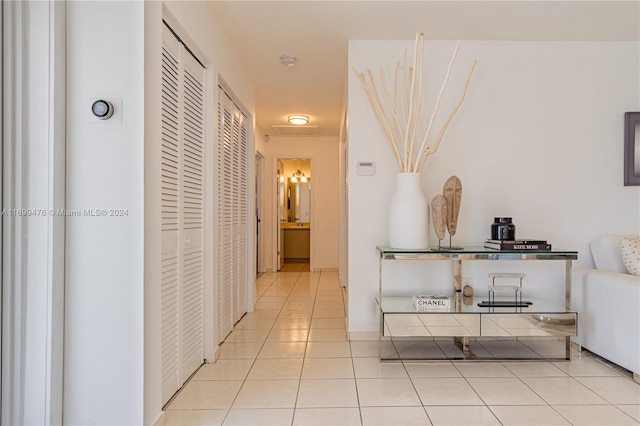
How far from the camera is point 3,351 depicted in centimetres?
154

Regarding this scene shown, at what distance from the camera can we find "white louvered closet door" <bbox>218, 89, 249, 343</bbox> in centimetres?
302

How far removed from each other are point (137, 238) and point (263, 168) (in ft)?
17.3

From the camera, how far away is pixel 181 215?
2.22 m

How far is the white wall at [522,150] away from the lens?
3.16m

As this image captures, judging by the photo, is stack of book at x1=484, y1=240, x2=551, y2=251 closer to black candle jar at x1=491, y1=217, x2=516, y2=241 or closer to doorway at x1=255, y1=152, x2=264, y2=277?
black candle jar at x1=491, y1=217, x2=516, y2=241

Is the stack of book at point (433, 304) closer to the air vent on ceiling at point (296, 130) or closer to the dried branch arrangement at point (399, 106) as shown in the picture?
the dried branch arrangement at point (399, 106)

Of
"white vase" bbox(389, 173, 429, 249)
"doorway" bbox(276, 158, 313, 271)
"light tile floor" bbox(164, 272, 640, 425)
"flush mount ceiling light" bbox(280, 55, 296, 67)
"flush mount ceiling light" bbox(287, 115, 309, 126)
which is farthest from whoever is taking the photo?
"doorway" bbox(276, 158, 313, 271)

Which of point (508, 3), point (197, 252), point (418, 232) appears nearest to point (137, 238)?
point (197, 252)

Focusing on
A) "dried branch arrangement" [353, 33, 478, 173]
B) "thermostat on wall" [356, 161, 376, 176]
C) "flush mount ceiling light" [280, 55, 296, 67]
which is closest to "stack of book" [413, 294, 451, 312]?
"dried branch arrangement" [353, 33, 478, 173]

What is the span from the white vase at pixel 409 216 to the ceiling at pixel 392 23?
3.76 feet

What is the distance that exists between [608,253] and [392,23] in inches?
94.6

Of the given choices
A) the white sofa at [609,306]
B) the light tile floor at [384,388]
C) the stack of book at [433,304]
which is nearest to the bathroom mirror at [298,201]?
the light tile floor at [384,388]

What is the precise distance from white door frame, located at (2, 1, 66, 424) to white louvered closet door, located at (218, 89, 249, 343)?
142cm

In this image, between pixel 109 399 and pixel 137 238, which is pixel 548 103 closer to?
pixel 137 238
